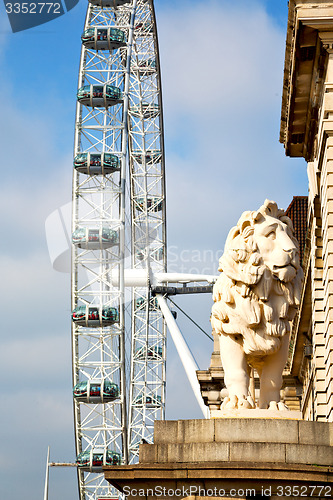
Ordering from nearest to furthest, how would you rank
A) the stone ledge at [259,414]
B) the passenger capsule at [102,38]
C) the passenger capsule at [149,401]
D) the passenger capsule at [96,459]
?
1. the stone ledge at [259,414]
2. the passenger capsule at [102,38]
3. the passenger capsule at [96,459]
4. the passenger capsule at [149,401]

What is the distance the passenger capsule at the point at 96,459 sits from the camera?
156 feet

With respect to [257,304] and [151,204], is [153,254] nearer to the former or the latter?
[151,204]

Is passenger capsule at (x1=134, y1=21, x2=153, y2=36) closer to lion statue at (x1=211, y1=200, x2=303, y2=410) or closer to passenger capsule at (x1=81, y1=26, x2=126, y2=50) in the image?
passenger capsule at (x1=81, y1=26, x2=126, y2=50)

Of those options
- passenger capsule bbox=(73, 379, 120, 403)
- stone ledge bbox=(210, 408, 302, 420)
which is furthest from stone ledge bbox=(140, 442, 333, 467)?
passenger capsule bbox=(73, 379, 120, 403)

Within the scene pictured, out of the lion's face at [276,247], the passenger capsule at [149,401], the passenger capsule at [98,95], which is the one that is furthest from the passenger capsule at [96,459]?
the lion's face at [276,247]

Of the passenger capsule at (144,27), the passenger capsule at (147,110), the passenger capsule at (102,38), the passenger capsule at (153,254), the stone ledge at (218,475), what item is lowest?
the passenger capsule at (153,254)

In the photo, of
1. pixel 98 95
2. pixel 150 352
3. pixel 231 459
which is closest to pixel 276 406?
pixel 231 459

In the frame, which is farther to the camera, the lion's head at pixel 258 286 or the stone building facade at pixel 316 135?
the stone building facade at pixel 316 135

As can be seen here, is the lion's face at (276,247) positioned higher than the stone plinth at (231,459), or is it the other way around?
the lion's face at (276,247)

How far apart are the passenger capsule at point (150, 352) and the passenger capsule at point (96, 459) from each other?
18.8 feet

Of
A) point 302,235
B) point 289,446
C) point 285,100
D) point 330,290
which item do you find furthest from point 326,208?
point 302,235

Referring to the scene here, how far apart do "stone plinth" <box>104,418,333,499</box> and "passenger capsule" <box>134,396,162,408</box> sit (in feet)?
137

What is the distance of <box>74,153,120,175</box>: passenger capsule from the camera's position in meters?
45.8

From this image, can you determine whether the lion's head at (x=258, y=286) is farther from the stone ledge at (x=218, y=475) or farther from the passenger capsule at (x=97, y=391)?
the passenger capsule at (x=97, y=391)
